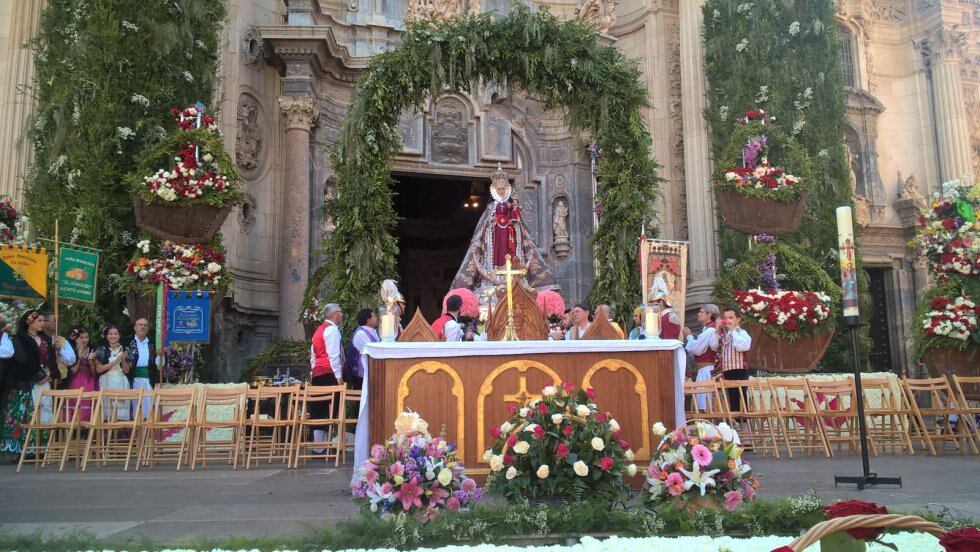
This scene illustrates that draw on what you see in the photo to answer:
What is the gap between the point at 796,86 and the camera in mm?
15312

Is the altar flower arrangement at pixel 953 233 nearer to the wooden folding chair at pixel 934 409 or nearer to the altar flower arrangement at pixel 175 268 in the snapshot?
the wooden folding chair at pixel 934 409

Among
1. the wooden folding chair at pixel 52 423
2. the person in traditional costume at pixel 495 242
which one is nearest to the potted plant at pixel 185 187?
the wooden folding chair at pixel 52 423

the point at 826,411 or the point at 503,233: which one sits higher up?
the point at 503,233

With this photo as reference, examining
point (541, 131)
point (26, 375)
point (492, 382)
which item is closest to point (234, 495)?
point (492, 382)

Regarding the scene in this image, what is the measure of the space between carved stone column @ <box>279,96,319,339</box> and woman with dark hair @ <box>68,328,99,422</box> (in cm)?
527

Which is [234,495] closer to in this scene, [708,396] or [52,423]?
[52,423]

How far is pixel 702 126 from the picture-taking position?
16.5m

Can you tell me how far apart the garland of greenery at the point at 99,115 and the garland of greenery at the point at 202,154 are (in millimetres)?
659

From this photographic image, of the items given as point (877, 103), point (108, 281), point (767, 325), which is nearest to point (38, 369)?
point (108, 281)

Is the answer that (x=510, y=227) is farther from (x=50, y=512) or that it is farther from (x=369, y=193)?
(x=50, y=512)

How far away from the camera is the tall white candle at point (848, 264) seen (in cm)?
620

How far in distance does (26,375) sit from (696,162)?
12.6 meters

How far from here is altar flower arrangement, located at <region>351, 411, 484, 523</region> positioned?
427 centimetres

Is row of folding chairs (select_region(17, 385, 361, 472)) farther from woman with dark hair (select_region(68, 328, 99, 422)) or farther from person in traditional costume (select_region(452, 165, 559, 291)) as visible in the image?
person in traditional costume (select_region(452, 165, 559, 291))
